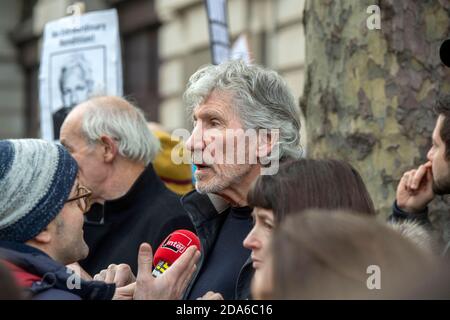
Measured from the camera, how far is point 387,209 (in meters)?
4.71

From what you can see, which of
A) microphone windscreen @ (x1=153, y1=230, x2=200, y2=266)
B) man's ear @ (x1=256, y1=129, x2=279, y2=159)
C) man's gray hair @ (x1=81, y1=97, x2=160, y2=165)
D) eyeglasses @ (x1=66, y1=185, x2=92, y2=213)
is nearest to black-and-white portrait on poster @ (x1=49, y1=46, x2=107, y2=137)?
man's gray hair @ (x1=81, y1=97, x2=160, y2=165)

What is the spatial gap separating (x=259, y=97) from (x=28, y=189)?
1078mm

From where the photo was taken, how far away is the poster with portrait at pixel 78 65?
5.77 metres

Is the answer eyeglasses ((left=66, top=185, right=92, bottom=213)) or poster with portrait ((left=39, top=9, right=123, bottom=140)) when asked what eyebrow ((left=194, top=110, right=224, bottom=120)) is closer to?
eyeglasses ((left=66, top=185, right=92, bottom=213))

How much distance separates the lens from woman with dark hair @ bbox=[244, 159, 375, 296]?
2.70 metres

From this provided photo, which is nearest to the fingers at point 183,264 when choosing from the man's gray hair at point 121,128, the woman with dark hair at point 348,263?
the woman with dark hair at point 348,263

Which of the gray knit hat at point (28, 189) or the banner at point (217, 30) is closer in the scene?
the gray knit hat at point (28, 189)

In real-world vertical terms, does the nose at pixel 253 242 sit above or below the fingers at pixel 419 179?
above

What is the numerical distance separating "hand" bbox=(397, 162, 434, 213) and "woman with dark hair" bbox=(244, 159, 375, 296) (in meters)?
1.25

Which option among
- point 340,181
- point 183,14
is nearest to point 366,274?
point 340,181

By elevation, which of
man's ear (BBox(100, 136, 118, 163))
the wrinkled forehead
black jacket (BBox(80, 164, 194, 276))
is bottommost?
black jacket (BBox(80, 164, 194, 276))

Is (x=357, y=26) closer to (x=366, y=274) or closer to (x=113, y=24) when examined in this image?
(x=113, y=24)

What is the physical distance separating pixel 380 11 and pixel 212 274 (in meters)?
1.91

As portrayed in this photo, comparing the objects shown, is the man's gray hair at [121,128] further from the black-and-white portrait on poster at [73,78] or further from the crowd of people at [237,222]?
the black-and-white portrait on poster at [73,78]
